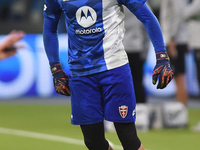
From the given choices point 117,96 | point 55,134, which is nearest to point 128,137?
point 117,96

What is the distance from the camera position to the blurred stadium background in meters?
6.21

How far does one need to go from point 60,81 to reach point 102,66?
16.9 inches

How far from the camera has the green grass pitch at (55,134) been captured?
5938 mm

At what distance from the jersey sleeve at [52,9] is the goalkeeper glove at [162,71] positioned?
35.8 inches

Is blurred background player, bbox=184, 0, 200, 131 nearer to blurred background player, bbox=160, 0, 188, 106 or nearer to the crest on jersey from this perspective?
blurred background player, bbox=160, 0, 188, 106

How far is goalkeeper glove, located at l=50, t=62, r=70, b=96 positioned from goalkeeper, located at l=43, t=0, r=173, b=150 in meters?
0.13

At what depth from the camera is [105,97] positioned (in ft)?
12.8

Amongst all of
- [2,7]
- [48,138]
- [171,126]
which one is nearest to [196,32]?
[171,126]

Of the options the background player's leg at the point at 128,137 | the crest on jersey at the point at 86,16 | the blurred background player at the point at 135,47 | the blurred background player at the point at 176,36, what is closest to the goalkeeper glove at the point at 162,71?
the background player's leg at the point at 128,137

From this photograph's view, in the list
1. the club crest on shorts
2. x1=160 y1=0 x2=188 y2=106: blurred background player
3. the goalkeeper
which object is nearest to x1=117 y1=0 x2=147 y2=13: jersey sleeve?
the goalkeeper

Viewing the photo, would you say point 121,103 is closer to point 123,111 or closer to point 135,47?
point 123,111

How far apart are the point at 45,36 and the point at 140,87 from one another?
2853 millimetres

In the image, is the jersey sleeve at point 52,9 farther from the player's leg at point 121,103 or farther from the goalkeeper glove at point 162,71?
the goalkeeper glove at point 162,71

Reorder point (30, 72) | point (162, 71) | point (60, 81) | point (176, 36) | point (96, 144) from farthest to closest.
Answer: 1. point (30, 72)
2. point (176, 36)
3. point (60, 81)
4. point (96, 144)
5. point (162, 71)
